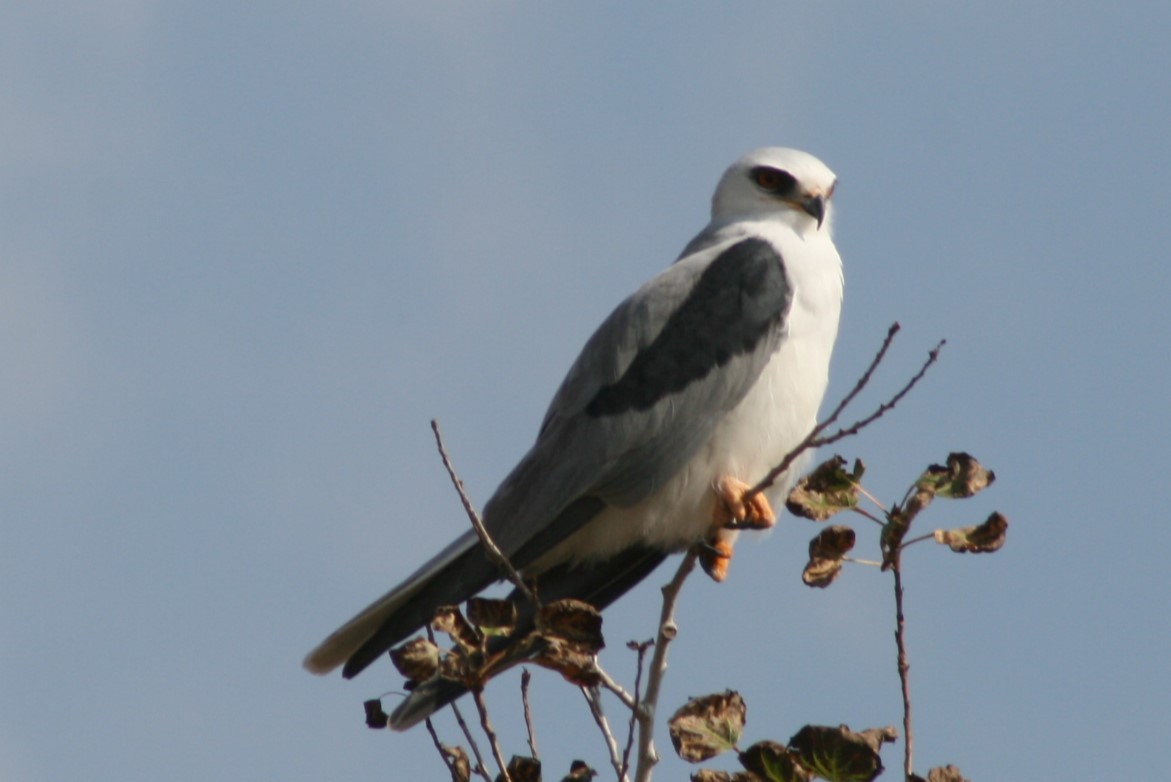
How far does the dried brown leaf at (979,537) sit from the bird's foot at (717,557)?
1.42 m

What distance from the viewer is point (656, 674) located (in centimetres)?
319

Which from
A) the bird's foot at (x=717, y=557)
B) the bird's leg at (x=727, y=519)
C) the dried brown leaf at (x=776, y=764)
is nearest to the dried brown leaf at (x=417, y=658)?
the dried brown leaf at (x=776, y=764)

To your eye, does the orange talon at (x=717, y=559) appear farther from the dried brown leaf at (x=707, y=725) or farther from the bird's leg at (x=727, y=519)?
the dried brown leaf at (x=707, y=725)

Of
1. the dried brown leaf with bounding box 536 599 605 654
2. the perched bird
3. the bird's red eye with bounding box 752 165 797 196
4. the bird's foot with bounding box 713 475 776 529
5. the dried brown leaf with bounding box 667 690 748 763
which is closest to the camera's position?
the dried brown leaf with bounding box 667 690 748 763

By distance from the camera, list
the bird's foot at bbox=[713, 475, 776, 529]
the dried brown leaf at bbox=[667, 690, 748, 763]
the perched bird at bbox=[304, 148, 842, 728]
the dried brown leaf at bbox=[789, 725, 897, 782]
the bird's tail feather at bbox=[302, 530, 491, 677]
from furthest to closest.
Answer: the perched bird at bbox=[304, 148, 842, 728] < the bird's foot at bbox=[713, 475, 776, 529] < the bird's tail feather at bbox=[302, 530, 491, 677] < the dried brown leaf at bbox=[667, 690, 748, 763] < the dried brown leaf at bbox=[789, 725, 897, 782]

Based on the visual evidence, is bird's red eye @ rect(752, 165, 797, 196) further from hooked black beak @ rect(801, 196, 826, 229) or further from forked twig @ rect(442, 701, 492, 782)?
forked twig @ rect(442, 701, 492, 782)

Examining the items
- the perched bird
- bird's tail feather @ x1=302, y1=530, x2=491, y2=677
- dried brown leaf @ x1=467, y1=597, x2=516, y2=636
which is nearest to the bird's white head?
the perched bird

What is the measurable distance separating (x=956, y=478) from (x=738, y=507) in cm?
129

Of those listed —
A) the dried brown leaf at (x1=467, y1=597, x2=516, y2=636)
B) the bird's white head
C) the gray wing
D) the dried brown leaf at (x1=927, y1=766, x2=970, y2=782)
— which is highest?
the bird's white head

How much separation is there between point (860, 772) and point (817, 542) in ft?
1.69

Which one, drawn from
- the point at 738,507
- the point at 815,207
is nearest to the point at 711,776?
the point at 738,507

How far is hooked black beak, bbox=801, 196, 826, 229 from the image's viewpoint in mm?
5223

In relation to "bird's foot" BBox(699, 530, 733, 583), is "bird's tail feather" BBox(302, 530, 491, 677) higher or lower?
higher

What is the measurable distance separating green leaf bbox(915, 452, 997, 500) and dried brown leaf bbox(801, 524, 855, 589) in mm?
200
